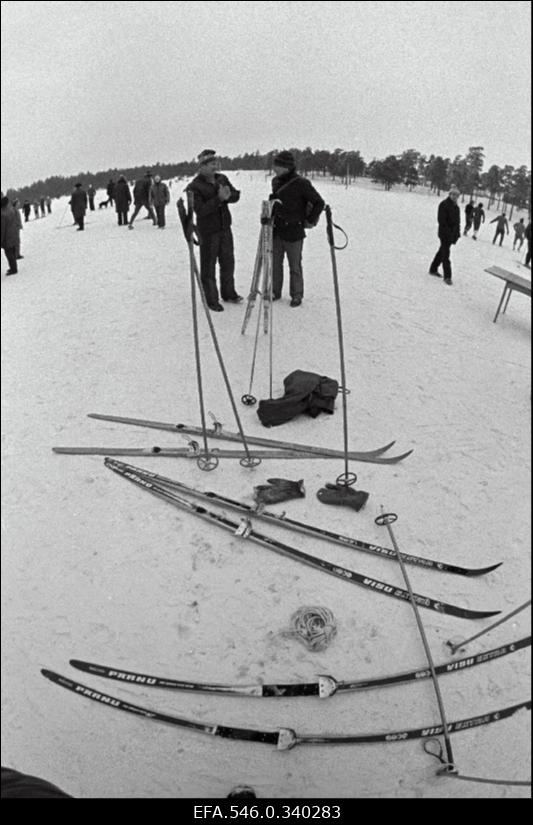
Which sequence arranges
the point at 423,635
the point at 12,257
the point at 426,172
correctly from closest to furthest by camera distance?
the point at 423,635 → the point at 426,172 → the point at 12,257

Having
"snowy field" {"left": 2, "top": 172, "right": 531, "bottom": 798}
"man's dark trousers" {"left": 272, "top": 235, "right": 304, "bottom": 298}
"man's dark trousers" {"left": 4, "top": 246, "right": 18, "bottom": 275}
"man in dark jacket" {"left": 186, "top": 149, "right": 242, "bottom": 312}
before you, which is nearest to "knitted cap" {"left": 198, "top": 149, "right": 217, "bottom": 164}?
"man in dark jacket" {"left": 186, "top": 149, "right": 242, "bottom": 312}

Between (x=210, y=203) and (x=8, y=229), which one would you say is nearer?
(x=210, y=203)

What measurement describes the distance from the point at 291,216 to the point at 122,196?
338 cm

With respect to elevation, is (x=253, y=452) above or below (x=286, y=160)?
below

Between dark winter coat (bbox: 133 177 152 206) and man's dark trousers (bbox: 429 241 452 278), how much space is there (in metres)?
2.61

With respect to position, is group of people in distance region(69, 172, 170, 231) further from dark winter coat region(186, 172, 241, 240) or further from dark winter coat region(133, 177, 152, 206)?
dark winter coat region(186, 172, 241, 240)

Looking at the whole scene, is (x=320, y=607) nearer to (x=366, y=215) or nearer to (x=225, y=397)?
(x=225, y=397)

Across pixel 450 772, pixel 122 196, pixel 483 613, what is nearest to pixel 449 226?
pixel 483 613

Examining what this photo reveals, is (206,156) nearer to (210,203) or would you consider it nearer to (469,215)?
(210,203)

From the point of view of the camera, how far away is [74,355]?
271 cm

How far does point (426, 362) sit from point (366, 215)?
0.78m

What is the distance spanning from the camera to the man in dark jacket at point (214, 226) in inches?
114

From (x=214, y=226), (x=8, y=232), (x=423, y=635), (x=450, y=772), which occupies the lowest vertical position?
(x=450, y=772)

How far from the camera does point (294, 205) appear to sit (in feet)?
9.10
